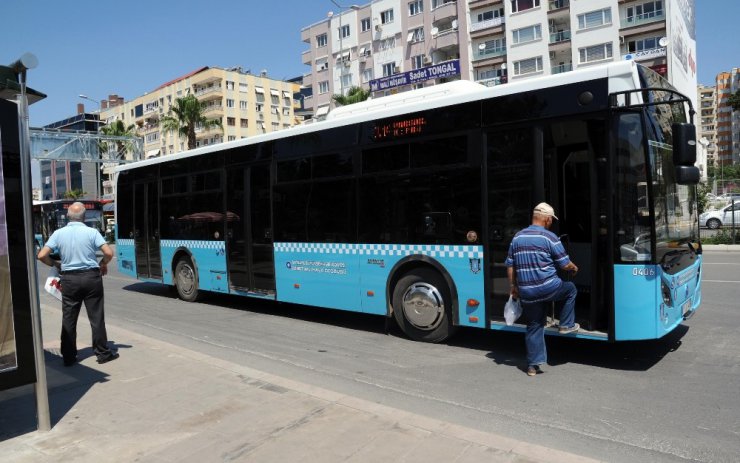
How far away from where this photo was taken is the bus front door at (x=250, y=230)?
9617 millimetres

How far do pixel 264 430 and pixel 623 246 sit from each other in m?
3.84

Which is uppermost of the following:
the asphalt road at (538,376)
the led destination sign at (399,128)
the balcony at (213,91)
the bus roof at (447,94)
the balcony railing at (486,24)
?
the balcony at (213,91)

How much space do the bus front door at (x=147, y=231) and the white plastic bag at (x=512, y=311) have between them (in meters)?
8.82

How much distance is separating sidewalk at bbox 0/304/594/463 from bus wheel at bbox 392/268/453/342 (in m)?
2.45

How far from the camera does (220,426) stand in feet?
14.5

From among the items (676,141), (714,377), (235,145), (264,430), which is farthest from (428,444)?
(235,145)

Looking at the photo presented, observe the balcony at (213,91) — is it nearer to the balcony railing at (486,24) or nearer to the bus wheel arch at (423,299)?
the balcony railing at (486,24)

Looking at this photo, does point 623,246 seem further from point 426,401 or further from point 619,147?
point 426,401

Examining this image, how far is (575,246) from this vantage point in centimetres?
721

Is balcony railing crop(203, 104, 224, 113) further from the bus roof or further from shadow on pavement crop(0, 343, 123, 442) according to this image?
shadow on pavement crop(0, 343, 123, 442)

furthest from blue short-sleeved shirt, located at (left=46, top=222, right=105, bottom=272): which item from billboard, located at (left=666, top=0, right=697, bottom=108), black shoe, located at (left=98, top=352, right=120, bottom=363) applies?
billboard, located at (left=666, top=0, right=697, bottom=108)

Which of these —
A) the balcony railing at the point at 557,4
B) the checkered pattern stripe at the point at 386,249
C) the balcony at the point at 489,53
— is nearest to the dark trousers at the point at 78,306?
the checkered pattern stripe at the point at 386,249

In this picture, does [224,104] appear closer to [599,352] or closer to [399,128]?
[399,128]

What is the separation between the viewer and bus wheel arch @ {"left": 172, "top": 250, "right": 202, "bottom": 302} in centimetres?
1171
